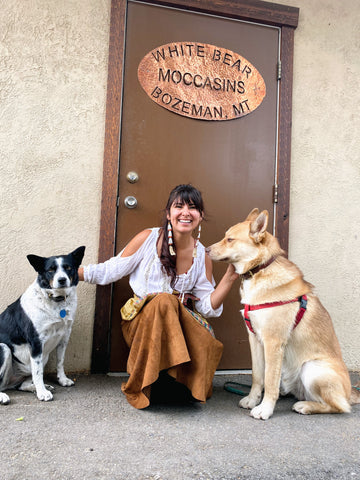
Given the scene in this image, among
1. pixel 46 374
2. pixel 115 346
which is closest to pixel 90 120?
pixel 115 346

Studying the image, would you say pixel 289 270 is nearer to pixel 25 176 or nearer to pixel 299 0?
pixel 25 176

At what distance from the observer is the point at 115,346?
2.74 metres

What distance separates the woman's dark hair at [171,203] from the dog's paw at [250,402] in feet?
2.73

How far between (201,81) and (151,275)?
1688 millimetres

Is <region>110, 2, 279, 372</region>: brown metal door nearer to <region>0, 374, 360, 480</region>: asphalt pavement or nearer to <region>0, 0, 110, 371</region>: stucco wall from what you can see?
<region>0, 0, 110, 371</region>: stucco wall

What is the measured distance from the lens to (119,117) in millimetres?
2826

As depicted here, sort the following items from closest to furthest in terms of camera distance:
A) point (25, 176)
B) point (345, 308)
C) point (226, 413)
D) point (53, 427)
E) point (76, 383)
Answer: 1. point (53, 427)
2. point (226, 413)
3. point (76, 383)
4. point (25, 176)
5. point (345, 308)

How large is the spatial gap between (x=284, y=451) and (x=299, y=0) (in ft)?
11.4

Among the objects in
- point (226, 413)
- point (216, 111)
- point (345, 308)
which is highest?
point (216, 111)

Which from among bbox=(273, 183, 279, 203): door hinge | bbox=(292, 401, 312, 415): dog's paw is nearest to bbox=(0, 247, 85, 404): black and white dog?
bbox=(292, 401, 312, 415): dog's paw

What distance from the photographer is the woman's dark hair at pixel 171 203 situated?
2342 millimetres

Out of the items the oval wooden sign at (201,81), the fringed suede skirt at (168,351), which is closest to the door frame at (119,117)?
the oval wooden sign at (201,81)

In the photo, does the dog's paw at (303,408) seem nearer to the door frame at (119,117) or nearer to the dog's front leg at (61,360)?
the door frame at (119,117)

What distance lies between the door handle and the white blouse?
0.39 meters
